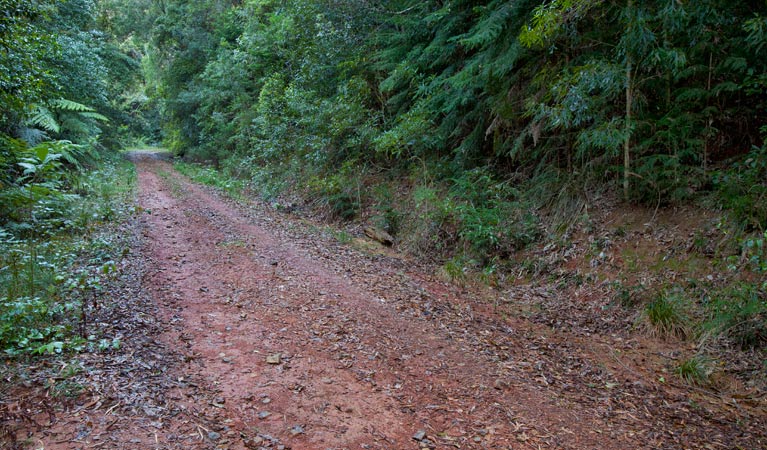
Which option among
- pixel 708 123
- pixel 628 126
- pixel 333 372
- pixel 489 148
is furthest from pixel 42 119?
pixel 708 123

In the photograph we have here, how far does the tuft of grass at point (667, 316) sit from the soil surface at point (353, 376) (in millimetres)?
287

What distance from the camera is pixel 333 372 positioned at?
4.12 meters

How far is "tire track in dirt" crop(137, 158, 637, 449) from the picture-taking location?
11.1 feet

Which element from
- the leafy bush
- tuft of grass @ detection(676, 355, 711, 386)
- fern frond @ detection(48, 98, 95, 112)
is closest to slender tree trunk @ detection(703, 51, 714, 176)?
the leafy bush

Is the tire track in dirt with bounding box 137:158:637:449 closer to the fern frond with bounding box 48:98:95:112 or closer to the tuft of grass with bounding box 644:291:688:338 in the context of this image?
the tuft of grass with bounding box 644:291:688:338

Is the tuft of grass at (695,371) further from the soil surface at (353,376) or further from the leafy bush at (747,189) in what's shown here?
the leafy bush at (747,189)

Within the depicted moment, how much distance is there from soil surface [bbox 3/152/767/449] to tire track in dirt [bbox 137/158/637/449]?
2cm

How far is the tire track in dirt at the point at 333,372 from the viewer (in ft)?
11.1

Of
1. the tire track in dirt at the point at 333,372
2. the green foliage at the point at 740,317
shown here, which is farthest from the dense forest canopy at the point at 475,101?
the tire track in dirt at the point at 333,372

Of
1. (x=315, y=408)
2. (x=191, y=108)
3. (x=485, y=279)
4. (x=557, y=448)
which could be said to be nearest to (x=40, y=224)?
(x=315, y=408)

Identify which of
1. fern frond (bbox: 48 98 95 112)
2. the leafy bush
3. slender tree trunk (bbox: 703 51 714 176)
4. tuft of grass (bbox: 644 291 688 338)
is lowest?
tuft of grass (bbox: 644 291 688 338)

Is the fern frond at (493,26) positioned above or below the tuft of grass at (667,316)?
above

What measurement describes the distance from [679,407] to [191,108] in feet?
90.8

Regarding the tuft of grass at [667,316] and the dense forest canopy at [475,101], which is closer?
the tuft of grass at [667,316]
